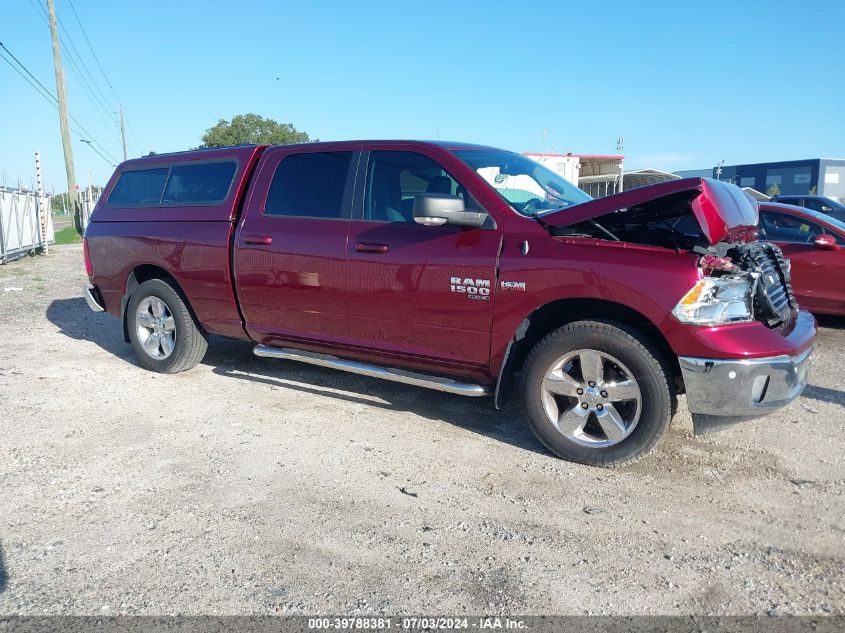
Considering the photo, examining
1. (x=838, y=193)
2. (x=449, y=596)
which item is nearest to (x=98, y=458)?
(x=449, y=596)

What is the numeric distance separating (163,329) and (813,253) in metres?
6.97

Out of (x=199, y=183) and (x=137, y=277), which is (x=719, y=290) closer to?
(x=199, y=183)

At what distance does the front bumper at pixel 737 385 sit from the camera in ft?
10.8

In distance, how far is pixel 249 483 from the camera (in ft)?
11.7

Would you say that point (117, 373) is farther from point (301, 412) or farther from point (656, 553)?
point (656, 553)

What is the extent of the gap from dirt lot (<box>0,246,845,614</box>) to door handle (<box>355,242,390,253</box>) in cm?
119

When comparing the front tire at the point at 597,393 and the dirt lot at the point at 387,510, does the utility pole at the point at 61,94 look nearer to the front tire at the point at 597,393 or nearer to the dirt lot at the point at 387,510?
the dirt lot at the point at 387,510

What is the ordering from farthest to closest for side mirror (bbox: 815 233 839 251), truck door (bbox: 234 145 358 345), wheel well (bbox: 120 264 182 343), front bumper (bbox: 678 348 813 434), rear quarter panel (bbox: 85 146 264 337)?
side mirror (bbox: 815 233 839 251) < wheel well (bbox: 120 264 182 343) < rear quarter panel (bbox: 85 146 264 337) < truck door (bbox: 234 145 358 345) < front bumper (bbox: 678 348 813 434)

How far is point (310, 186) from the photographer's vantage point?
189 inches

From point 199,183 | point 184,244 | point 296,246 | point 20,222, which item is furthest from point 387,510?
point 20,222

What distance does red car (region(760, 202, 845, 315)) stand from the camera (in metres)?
7.20

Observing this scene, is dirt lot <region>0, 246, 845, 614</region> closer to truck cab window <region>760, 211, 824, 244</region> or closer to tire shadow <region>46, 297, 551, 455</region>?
tire shadow <region>46, 297, 551, 455</region>

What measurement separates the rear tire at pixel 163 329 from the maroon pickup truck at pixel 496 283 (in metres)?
0.03

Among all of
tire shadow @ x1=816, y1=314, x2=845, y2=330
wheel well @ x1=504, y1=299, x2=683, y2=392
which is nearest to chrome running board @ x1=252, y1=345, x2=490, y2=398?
wheel well @ x1=504, y1=299, x2=683, y2=392
